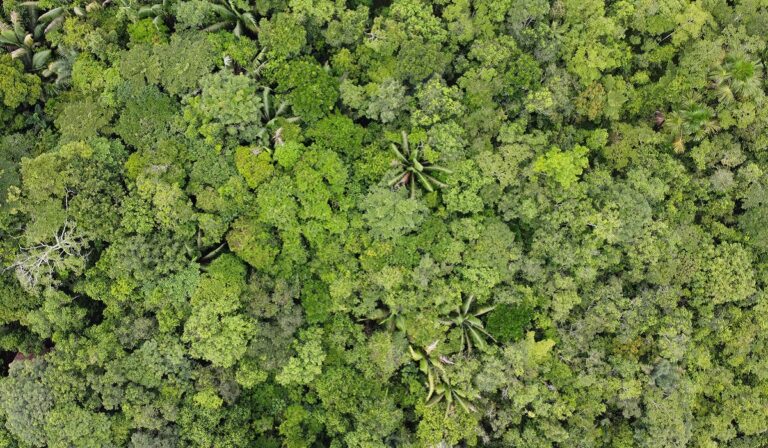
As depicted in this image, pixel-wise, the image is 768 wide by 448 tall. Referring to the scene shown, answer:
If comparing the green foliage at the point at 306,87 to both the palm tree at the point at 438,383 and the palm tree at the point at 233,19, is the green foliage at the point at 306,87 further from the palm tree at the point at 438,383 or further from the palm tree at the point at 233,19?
the palm tree at the point at 438,383

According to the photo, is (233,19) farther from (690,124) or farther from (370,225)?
(690,124)

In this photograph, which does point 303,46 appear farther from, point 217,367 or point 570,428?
point 570,428

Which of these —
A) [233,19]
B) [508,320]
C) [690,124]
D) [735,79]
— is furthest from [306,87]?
[735,79]

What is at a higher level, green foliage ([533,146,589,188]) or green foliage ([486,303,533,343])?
green foliage ([533,146,589,188])

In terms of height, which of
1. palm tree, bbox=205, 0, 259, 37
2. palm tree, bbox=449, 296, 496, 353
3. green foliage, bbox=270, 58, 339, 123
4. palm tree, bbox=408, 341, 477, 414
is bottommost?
palm tree, bbox=408, 341, 477, 414

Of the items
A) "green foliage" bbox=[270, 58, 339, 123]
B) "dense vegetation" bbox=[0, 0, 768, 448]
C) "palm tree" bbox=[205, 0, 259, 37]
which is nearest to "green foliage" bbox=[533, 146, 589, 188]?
"dense vegetation" bbox=[0, 0, 768, 448]

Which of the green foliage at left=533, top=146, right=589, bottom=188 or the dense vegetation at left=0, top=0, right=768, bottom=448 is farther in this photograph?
the green foliage at left=533, top=146, right=589, bottom=188

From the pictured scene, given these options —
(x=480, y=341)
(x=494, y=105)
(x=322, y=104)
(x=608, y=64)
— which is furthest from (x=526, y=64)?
(x=480, y=341)

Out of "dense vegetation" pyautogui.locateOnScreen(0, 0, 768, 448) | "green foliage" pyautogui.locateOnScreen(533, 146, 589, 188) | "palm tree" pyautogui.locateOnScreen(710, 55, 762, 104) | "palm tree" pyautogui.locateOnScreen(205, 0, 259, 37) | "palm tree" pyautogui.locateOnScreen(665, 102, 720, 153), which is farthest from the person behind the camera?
"palm tree" pyautogui.locateOnScreen(665, 102, 720, 153)

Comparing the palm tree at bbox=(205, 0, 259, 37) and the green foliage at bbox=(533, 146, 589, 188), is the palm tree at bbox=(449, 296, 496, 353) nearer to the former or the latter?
the green foliage at bbox=(533, 146, 589, 188)
